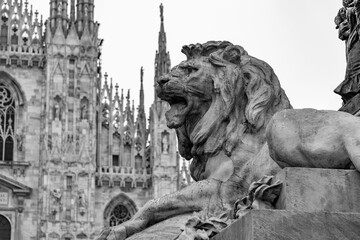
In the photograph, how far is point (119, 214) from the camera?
2970 cm

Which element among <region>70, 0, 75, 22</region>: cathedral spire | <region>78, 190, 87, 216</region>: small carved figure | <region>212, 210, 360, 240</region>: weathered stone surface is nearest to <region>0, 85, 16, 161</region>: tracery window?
<region>78, 190, 87, 216</region>: small carved figure

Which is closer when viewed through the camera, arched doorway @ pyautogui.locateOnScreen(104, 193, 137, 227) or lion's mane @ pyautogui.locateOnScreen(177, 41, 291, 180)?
lion's mane @ pyautogui.locateOnScreen(177, 41, 291, 180)

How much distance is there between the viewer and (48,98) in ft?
97.7

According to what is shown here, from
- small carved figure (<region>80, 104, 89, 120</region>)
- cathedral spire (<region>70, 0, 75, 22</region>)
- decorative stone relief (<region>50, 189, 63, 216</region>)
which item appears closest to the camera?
decorative stone relief (<region>50, 189, 63, 216</region>)

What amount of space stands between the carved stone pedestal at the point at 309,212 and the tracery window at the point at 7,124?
26.9 metres

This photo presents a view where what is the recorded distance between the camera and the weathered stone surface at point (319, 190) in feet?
9.71

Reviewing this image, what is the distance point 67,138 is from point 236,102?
84.4ft

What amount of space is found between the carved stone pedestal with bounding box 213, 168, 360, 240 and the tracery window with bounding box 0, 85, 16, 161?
2691 centimetres

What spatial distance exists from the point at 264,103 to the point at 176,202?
587 mm

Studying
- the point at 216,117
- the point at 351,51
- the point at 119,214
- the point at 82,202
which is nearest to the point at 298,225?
the point at 216,117

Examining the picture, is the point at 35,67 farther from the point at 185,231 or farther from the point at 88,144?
the point at 185,231

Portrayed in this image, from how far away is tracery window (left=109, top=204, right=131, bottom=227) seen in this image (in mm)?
29594

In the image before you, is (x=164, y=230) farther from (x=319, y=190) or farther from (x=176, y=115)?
(x=319, y=190)

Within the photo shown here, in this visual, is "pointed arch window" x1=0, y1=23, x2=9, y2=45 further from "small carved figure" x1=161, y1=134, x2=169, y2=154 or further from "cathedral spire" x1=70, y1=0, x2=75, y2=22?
"small carved figure" x1=161, y1=134, x2=169, y2=154
